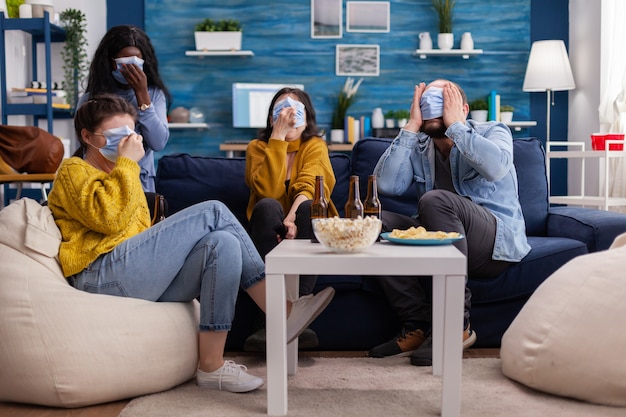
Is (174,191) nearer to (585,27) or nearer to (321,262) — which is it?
(321,262)

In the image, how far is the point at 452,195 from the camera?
2.74m

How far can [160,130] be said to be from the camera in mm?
3115

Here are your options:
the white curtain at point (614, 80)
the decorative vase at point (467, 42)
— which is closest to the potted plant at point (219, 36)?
the decorative vase at point (467, 42)

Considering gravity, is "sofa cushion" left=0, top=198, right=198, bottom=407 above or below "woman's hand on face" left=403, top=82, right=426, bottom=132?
below

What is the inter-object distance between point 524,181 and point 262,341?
135 centimetres

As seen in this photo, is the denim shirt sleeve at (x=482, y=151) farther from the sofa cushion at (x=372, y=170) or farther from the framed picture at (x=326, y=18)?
the framed picture at (x=326, y=18)

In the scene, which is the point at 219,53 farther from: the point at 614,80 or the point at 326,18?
the point at 614,80

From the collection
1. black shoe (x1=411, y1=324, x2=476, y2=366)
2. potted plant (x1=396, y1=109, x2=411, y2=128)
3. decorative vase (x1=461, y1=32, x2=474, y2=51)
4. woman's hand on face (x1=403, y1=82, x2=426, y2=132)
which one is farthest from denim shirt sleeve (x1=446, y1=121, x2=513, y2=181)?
decorative vase (x1=461, y1=32, x2=474, y2=51)

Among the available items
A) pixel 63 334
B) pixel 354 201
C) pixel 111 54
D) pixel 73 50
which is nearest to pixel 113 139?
pixel 63 334

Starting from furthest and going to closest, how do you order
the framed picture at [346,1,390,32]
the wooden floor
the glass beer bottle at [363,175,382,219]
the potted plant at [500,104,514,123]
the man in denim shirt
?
the framed picture at [346,1,390,32]
the potted plant at [500,104,514,123]
the man in denim shirt
the glass beer bottle at [363,175,382,219]
the wooden floor

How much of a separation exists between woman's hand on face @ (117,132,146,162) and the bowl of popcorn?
23.7 inches

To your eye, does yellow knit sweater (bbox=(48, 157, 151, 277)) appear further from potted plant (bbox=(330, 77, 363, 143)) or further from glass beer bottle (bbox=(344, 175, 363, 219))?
potted plant (bbox=(330, 77, 363, 143))

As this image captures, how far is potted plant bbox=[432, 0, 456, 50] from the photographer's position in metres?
6.34

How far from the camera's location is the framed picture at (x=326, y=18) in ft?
21.3
